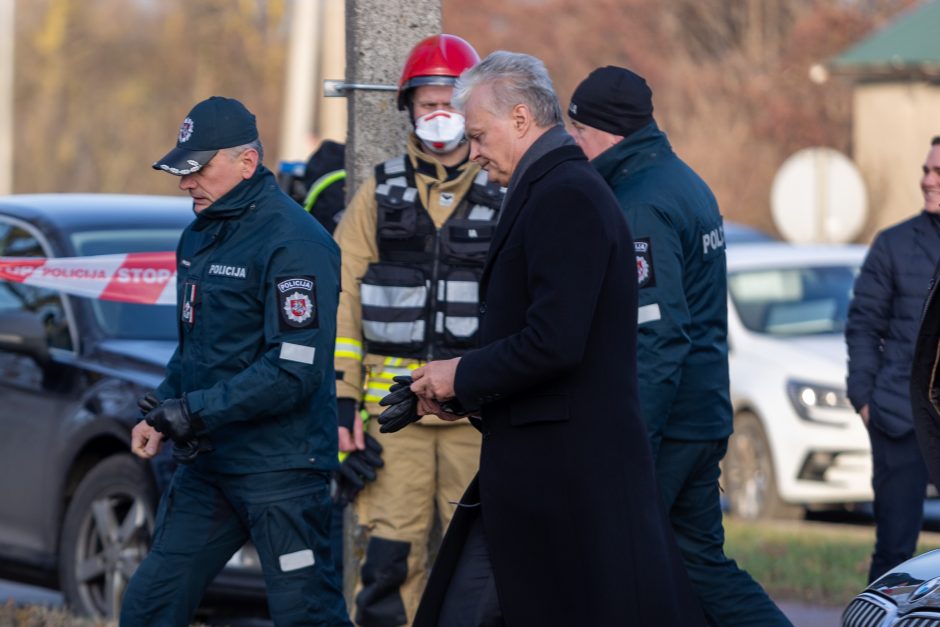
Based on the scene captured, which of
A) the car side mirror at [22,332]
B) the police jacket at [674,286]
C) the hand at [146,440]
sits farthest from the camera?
the car side mirror at [22,332]

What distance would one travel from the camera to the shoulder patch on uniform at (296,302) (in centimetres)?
508

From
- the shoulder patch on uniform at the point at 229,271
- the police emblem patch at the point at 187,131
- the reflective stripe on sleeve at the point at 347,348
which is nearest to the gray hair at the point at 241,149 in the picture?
the police emblem patch at the point at 187,131

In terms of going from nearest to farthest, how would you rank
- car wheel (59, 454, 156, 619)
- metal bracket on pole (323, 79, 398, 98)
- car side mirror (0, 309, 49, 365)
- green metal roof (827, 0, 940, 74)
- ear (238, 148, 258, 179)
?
ear (238, 148, 258, 179) → metal bracket on pole (323, 79, 398, 98) → car wheel (59, 454, 156, 619) → car side mirror (0, 309, 49, 365) → green metal roof (827, 0, 940, 74)

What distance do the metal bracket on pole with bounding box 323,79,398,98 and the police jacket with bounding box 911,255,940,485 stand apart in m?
2.54

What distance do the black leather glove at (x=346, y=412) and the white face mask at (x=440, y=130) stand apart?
0.88 m

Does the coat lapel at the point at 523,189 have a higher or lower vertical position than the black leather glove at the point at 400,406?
higher

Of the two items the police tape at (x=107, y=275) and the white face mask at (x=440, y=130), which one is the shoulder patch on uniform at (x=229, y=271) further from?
the police tape at (x=107, y=275)

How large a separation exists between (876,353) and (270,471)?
295cm

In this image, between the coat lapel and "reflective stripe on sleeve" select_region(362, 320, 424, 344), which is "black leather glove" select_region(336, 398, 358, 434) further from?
the coat lapel

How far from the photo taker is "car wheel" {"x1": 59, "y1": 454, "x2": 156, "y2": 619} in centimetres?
718

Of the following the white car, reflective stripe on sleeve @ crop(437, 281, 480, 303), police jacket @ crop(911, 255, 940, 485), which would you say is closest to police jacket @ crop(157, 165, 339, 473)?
reflective stripe on sleeve @ crop(437, 281, 480, 303)

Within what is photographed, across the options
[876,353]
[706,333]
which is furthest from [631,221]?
[876,353]

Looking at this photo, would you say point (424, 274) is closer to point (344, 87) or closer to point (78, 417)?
point (344, 87)

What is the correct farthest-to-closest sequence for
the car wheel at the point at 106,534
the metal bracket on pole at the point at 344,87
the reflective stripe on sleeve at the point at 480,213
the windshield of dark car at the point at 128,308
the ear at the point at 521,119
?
1. the windshield of dark car at the point at 128,308
2. the car wheel at the point at 106,534
3. the metal bracket on pole at the point at 344,87
4. the reflective stripe on sleeve at the point at 480,213
5. the ear at the point at 521,119
